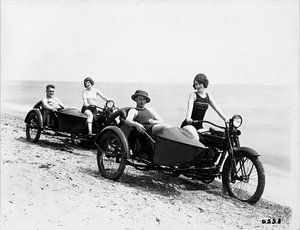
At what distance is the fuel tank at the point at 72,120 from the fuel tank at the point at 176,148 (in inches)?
62.2

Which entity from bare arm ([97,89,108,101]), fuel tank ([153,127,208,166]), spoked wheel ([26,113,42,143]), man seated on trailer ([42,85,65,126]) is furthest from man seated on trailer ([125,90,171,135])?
spoked wheel ([26,113,42,143])

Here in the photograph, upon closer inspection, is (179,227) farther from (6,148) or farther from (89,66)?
(6,148)

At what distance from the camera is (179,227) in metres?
3.10

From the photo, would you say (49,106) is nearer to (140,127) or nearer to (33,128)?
(33,128)

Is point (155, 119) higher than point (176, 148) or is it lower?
higher

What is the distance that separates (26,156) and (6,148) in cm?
25

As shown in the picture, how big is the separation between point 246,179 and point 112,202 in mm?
1076

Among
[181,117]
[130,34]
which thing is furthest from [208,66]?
[130,34]

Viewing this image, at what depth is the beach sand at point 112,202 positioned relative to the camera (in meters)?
3.10

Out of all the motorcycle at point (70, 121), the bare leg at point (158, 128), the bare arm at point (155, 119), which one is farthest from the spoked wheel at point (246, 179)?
the motorcycle at point (70, 121)

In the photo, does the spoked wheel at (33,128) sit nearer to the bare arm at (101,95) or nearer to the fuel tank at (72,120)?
the fuel tank at (72,120)

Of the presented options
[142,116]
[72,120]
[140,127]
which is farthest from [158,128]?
[72,120]

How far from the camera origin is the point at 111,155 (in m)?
3.62

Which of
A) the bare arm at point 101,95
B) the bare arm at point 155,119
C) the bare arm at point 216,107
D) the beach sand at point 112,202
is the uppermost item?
the bare arm at point 101,95
